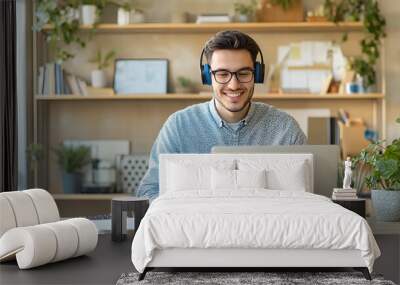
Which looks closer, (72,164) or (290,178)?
(290,178)

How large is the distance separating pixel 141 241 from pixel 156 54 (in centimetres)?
377

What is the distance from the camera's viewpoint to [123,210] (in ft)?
11.3

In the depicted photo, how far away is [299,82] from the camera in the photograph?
6.30 m

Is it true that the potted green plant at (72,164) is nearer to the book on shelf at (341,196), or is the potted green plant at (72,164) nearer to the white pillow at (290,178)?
the white pillow at (290,178)

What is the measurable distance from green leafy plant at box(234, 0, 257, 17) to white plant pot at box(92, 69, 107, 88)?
1142mm

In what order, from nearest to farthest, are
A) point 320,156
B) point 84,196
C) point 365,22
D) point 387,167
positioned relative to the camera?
point 320,156
point 387,167
point 365,22
point 84,196

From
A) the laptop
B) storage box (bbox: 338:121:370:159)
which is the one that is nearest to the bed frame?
the laptop

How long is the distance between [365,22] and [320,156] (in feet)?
8.78

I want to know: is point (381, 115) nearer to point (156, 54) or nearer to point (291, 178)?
point (156, 54)

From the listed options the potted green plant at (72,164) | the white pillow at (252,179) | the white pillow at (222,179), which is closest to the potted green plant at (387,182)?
the white pillow at (252,179)

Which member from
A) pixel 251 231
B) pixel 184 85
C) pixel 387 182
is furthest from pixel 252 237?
pixel 184 85

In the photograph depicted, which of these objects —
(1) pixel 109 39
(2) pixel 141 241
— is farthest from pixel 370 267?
(1) pixel 109 39

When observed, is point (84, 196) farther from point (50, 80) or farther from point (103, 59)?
point (103, 59)

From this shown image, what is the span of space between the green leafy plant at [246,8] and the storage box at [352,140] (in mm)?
1113
